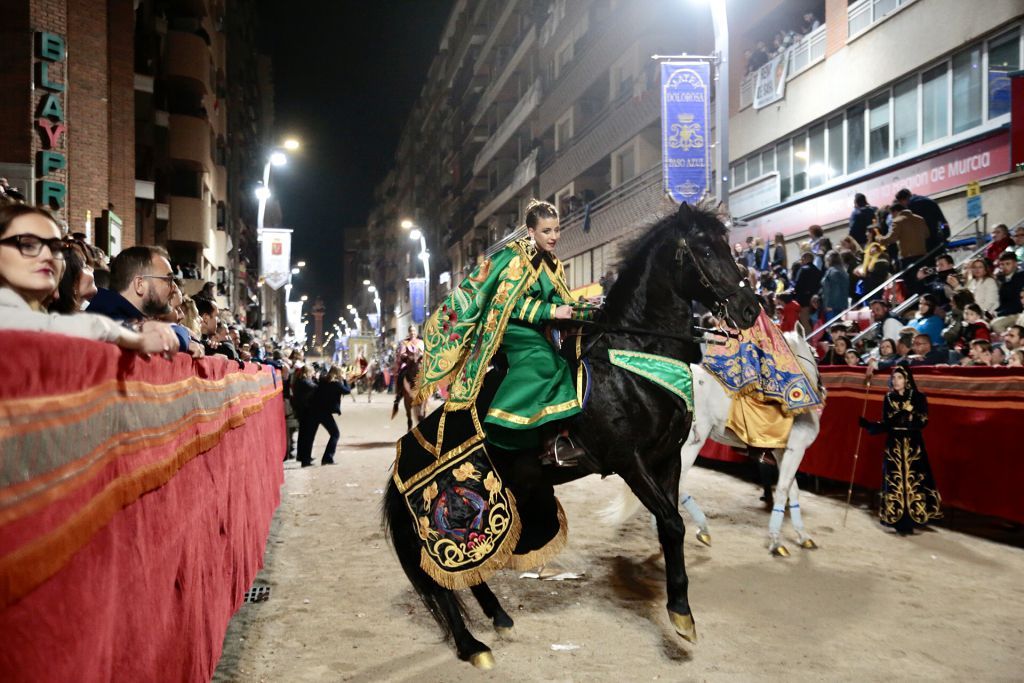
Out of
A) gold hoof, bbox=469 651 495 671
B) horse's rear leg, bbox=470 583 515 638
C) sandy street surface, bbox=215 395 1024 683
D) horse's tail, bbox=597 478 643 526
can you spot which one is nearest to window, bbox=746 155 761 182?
sandy street surface, bbox=215 395 1024 683

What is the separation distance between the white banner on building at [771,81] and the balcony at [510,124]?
19.5m

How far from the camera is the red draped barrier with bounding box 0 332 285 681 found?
1.53 meters

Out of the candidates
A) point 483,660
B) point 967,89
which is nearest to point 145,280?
point 483,660

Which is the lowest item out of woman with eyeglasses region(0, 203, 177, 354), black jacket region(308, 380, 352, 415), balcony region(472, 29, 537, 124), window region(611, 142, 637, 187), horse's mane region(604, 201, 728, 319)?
black jacket region(308, 380, 352, 415)

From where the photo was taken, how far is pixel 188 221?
31609mm

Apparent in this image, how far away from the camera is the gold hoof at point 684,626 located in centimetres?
471

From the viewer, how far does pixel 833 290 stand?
1529cm

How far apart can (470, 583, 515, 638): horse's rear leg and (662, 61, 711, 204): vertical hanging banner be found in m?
13.5

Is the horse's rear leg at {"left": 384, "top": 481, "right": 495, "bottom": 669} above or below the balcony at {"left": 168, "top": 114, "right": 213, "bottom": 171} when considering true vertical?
below

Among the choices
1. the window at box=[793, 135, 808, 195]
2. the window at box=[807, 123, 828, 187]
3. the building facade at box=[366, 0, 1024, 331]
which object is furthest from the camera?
the window at box=[793, 135, 808, 195]

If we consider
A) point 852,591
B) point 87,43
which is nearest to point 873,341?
point 852,591

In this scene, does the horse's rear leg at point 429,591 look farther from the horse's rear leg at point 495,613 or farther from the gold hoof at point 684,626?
the gold hoof at point 684,626

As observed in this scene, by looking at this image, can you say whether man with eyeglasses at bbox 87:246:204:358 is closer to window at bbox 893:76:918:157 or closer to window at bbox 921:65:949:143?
window at bbox 921:65:949:143

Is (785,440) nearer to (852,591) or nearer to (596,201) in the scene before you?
(852,591)
